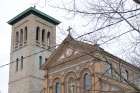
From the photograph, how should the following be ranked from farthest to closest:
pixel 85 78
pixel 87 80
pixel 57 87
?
pixel 57 87 → pixel 85 78 → pixel 87 80

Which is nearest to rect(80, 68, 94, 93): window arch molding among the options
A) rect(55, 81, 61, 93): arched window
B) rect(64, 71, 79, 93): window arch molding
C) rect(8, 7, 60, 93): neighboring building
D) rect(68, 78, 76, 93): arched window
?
rect(64, 71, 79, 93): window arch molding

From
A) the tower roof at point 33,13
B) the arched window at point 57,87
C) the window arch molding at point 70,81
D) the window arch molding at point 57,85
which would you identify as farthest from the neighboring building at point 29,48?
the window arch molding at point 70,81

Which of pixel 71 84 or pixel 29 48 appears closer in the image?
pixel 71 84

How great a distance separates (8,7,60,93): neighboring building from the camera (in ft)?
185

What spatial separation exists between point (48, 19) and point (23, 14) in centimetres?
347

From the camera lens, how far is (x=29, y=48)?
189 feet

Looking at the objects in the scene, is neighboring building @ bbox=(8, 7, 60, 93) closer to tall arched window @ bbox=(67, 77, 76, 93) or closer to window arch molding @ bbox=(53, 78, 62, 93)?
window arch molding @ bbox=(53, 78, 62, 93)

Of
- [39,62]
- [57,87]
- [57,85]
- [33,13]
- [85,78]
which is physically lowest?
[57,87]

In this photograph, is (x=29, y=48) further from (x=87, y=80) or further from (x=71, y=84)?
(x=87, y=80)

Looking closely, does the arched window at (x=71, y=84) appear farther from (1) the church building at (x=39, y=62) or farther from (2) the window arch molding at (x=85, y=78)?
(2) the window arch molding at (x=85, y=78)

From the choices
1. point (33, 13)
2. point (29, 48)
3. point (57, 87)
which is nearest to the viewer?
point (57, 87)

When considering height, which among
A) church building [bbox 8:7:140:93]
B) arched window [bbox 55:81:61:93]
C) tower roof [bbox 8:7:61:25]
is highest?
tower roof [bbox 8:7:61:25]

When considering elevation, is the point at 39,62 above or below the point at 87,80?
above

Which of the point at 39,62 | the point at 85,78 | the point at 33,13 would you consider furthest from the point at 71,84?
the point at 33,13
